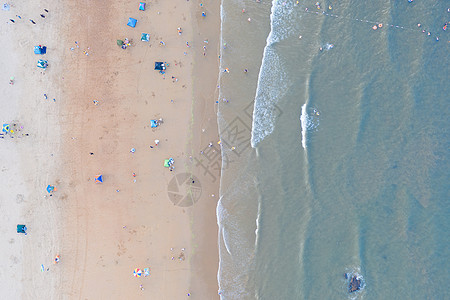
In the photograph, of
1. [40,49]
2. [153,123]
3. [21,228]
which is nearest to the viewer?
[21,228]

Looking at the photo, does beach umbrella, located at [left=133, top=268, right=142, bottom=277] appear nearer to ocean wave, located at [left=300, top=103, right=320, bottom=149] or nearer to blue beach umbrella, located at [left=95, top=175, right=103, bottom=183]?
blue beach umbrella, located at [left=95, top=175, right=103, bottom=183]

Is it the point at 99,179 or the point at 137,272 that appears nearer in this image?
the point at 137,272

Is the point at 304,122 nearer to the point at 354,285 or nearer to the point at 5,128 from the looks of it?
the point at 354,285

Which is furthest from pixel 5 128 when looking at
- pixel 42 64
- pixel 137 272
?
pixel 137 272

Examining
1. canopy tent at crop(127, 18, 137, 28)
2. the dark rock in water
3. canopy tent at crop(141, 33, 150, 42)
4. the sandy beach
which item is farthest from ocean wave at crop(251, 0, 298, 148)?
the dark rock in water

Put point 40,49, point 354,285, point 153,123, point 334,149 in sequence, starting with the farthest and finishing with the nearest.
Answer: point 40,49 → point 153,123 → point 334,149 → point 354,285

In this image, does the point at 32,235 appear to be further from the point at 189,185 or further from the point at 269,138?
the point at 269,138

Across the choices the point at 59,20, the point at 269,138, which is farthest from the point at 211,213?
the point at 59,20
